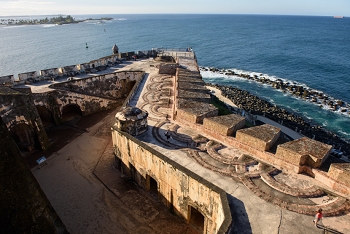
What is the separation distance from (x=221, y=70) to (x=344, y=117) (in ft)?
113

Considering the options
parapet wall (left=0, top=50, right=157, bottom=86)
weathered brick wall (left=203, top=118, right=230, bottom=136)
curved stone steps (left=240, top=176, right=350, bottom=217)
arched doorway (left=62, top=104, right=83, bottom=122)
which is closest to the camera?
curved stone steps (left=240, top=176, right=350, bottom=217)

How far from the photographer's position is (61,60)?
69.6m

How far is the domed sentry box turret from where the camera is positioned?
16.6 meters

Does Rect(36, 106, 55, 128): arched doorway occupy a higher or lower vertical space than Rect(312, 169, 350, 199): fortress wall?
lower

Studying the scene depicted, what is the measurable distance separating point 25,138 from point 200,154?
18.0 metres

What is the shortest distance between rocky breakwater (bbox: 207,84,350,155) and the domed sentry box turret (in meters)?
25.9

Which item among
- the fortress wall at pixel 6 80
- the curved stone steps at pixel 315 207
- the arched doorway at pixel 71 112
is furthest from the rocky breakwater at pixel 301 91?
the fortress wall at pixel 6 80

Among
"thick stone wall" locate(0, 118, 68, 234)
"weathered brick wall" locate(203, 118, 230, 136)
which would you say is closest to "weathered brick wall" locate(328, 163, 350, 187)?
"weathered brick wall" locate(203, 118, 230, 136)

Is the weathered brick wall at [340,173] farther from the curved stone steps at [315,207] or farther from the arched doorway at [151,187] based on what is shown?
the arched doorway at [151,187]

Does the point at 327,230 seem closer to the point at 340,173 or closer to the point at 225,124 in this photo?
the point at 340,173

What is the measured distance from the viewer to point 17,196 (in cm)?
880

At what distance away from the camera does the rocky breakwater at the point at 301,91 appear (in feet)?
139

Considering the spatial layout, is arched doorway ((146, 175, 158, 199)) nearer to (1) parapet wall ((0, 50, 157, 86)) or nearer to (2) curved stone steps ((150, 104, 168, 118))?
(2) curved stone steps ((150, 104, 168, 118))

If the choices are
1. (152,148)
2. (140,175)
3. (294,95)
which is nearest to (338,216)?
(152,148)
